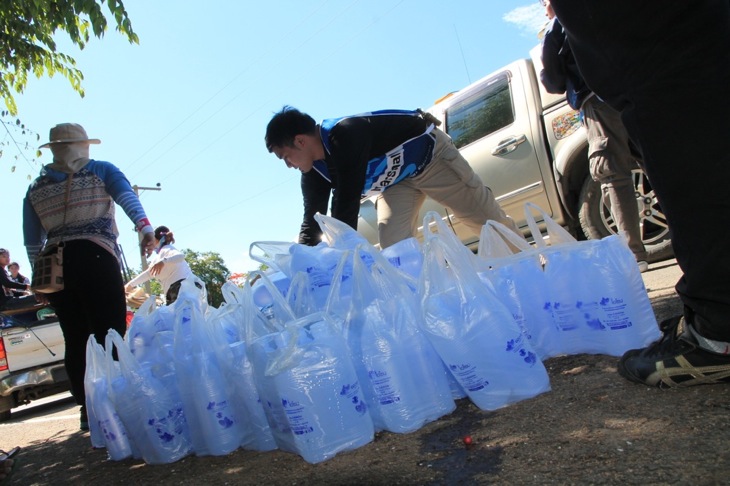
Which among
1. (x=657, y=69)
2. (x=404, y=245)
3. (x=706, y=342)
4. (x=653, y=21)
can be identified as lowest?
(x=706, y=342)

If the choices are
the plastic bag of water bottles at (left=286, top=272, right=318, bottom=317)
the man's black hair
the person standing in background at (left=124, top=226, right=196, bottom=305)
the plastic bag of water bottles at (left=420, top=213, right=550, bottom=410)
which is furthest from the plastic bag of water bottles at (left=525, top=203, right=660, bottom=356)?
the person standing in background at (left=124, top=226, right=196, bottom=305)

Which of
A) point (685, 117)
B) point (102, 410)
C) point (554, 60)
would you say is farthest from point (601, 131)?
point (102, 410)

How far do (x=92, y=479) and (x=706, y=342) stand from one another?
221 centimetres

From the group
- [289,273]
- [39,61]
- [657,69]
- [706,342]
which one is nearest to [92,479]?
[289,273]

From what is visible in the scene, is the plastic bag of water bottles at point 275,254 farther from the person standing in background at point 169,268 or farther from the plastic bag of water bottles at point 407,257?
the person standing in background at point 169,268

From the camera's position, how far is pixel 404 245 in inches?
94.1

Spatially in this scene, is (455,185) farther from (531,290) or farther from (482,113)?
(482,113)

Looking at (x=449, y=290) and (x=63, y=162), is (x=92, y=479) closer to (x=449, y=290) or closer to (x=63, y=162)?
(x=449, y=290)

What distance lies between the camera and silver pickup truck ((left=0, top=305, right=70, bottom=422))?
5520 mm

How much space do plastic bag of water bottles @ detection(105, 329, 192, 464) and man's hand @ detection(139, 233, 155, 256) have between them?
0.97m

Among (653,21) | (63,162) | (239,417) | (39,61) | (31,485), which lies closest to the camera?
(653,21)

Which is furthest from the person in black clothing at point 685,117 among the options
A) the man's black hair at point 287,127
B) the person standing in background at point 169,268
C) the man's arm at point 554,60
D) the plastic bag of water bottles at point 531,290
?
the person standing in background at point 169,268

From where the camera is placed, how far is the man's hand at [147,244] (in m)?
3.05

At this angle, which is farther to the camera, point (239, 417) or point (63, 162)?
point (63, 162)
